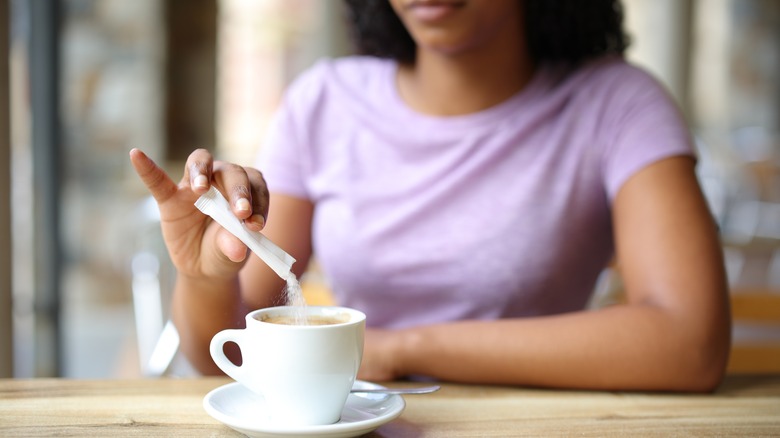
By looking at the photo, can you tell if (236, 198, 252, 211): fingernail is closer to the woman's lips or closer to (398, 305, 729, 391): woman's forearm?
(398, 305, 729, 391): woman's forearm

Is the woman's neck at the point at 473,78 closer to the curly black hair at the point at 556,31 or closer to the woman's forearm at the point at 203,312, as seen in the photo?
the curly black hair at the point at 556,31

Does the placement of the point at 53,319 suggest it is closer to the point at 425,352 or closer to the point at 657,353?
the point at 425,352

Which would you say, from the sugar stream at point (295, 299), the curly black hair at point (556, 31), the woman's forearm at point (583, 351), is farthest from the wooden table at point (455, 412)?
the curly black hair at point (556, 31)

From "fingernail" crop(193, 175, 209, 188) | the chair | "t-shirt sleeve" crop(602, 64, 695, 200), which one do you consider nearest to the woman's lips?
"t-shirt sleeve" crop(602, 64, 695, 200)

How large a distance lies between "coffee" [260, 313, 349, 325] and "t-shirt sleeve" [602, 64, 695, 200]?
1.90 feet

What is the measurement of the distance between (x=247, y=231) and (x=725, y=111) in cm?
995

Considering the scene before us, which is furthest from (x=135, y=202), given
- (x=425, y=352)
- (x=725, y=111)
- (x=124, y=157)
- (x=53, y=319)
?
(x=725, y=111)

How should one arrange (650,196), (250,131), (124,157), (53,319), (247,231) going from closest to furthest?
(247,231), (650,196), (53,319), (124,157), (250,131)

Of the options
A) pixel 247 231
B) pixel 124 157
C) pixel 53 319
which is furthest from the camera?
pixel 124 157

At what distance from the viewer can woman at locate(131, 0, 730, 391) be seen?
3.24 ft

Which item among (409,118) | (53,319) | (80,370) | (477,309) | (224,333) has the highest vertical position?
(409,118)

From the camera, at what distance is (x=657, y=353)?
98 cm

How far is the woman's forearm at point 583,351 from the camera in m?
0.97

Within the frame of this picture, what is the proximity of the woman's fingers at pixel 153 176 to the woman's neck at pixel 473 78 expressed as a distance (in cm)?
64
